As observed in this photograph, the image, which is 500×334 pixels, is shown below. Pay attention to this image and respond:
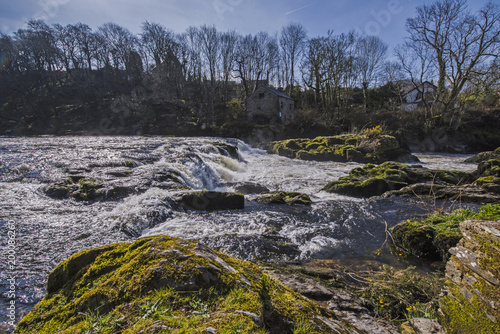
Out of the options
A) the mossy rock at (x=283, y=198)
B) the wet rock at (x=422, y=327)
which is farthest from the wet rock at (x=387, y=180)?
the wet rock at (x=422, y=327)

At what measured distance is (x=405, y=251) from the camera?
506 centimetres

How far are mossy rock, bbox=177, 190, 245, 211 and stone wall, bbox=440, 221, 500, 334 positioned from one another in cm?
595

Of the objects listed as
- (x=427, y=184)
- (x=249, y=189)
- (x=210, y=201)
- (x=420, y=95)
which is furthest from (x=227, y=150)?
(x=420, y=95)

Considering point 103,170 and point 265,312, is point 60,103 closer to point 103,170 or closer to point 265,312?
point 103,170

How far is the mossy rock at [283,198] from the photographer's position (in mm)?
8547

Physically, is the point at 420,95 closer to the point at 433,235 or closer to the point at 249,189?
the point at 249,189

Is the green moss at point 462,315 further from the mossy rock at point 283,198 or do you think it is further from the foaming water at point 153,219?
the mossy rock at point 283,198

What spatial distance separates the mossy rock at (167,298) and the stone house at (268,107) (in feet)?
108

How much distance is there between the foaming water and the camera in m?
4.97

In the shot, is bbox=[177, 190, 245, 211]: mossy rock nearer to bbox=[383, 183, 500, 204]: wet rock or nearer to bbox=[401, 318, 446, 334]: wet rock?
bbox=[401, 318, 446, 334]: wet rock

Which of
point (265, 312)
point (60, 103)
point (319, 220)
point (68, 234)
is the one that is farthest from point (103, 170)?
point (60, 103)

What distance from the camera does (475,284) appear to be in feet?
7.22

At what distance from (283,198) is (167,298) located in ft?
24.7

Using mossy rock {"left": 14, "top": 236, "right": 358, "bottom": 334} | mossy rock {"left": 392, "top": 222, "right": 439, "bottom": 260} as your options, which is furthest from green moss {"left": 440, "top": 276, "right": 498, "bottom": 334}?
mossy rock {"left": 392, "top": 222, "right": 439, "bottom": 260}
